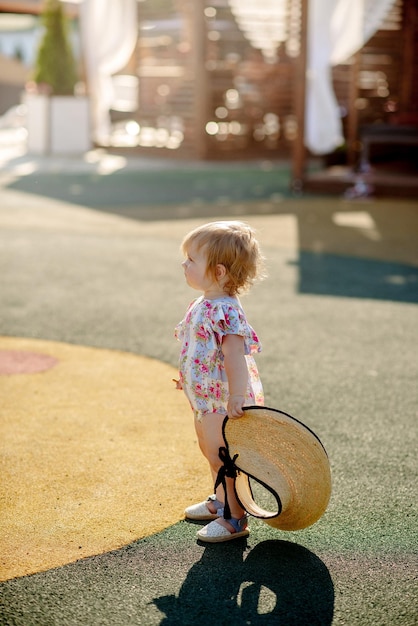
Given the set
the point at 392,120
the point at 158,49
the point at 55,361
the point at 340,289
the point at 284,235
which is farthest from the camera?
the point at 158,49

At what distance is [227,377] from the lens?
8.88 ft

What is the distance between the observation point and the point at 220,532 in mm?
2750

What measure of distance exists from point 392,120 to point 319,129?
139cm

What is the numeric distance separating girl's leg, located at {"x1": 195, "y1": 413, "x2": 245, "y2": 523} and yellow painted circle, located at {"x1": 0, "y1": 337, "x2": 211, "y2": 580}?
20 cm

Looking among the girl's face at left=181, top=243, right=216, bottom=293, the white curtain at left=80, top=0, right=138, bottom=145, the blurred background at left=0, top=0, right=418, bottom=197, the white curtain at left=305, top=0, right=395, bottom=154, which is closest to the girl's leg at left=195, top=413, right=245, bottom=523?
the girl's face at left=181, top=243, right=216, bottom=293

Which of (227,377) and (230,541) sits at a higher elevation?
(227,377)

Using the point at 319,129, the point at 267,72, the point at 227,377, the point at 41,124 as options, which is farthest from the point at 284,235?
the point at 41,124

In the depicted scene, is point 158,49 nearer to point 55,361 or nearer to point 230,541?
point 55,361

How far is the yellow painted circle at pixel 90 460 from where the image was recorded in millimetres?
2773

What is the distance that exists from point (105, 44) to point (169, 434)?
13.6 meters

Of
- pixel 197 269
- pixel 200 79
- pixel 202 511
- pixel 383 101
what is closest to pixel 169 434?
pixel 202 511

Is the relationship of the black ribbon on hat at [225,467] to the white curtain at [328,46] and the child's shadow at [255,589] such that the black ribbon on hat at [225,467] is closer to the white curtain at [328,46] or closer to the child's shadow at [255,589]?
the child's shadow at [255,589]

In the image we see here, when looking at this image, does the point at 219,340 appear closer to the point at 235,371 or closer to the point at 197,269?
the point at 235,371

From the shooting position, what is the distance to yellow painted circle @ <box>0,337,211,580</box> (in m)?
2.77
